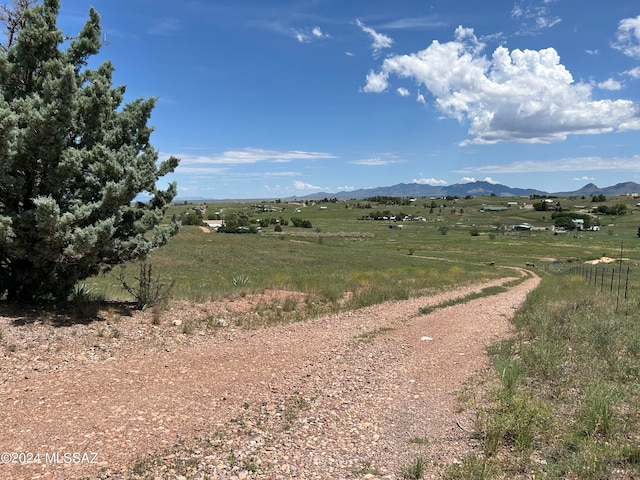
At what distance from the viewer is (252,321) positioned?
43.7 feet

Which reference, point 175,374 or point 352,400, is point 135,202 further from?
point 352,400

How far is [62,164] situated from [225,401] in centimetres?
706

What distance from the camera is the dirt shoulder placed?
16.6 feet

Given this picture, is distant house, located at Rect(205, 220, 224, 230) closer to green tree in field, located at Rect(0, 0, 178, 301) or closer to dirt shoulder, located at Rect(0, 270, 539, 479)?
green tree in field, located at Rect(0, 0, 178, 301)

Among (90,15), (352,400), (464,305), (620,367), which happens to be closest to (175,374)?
(352,400)

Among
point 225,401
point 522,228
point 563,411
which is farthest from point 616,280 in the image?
point 522,228

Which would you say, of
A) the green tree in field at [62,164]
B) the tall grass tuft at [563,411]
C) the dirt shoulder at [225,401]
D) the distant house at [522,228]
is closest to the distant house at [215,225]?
the green tree in field at [62,164]

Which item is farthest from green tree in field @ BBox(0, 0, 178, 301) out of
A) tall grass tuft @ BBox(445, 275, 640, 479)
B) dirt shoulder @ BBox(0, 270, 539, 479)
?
tall grass tuft @ BBox(445, 275, 640, 479)

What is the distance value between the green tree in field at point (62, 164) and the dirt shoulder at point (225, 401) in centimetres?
184

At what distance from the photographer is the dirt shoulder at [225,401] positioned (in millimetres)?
5070

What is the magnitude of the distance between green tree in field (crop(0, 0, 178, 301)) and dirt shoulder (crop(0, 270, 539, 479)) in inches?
72.3

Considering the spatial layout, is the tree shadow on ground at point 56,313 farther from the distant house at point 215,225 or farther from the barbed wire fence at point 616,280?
the distant house at point 215,225

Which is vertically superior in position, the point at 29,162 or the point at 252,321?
the point at 29,162

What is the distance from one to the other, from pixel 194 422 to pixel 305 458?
1.89 meters
